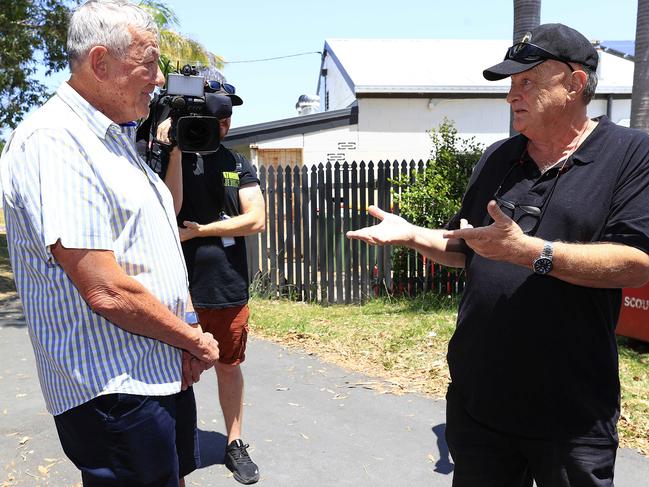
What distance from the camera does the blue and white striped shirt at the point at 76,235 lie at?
1805 mm

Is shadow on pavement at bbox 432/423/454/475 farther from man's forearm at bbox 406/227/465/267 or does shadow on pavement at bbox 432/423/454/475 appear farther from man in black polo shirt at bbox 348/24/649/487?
man's forearm at bbox 406/227/465/267

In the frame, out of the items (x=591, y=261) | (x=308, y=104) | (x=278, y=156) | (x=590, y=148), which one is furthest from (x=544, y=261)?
(x=308, y=104)

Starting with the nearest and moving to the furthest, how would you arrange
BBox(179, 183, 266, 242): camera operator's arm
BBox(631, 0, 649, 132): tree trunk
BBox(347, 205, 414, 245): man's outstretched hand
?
BBox(347, 205, 414, 245): man's outstretched hand
BBox(179, 183, 266, 242): camera operator's arm
BBox(631, 0, 649, 132): tree trunk

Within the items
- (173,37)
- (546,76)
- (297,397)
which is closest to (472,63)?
(173,37)

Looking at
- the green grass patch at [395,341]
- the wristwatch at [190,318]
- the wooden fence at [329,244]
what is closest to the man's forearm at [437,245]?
the wristwatch at [190,318]

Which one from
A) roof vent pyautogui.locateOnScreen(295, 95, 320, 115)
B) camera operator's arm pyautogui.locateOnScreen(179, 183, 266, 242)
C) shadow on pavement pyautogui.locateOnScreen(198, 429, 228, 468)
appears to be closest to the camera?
camera operator's arm pyautogui.locateOnScreen(179, 183, 266, 242)

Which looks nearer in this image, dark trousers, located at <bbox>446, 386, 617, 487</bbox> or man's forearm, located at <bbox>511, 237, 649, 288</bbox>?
man's forearm, located at <bbox>511, 237, 649, 288</bbox>

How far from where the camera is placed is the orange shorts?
144 inches

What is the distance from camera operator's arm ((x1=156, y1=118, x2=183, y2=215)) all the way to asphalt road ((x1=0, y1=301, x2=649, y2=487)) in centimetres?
170

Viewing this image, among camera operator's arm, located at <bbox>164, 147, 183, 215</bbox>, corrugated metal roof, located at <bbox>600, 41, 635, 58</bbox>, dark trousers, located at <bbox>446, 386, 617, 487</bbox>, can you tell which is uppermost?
corrugated metal roof, located at <bbox>600, 41, 635, 58</bbox>

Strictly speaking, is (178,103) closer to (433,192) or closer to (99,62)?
(99,62)

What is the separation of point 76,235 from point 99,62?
0.57 metres

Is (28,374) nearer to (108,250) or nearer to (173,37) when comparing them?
(108,250)

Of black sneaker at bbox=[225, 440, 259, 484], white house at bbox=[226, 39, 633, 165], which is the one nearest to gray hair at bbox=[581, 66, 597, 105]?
black sneaker at bbox=[225, 440, 259, 484]
